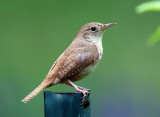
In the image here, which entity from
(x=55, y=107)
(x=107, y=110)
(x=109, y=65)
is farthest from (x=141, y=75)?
(x=55, y=107)

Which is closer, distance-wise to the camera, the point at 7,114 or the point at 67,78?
the point at 67,78

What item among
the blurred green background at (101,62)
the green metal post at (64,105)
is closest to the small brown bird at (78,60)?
the green metal post at (64,105)

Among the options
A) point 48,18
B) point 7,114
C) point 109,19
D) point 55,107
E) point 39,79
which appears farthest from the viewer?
point 48,18

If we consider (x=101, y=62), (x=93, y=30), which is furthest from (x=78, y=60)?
(x=101, y=62)

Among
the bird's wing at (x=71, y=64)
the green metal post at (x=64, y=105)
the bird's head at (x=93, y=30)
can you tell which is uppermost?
the bird's head at (x=93, y=30)

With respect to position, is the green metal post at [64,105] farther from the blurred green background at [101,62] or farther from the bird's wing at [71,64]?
the blurred green background at [101,62]

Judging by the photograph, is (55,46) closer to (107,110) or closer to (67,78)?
(107,110)

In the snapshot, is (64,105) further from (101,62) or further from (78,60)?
(101,62)
